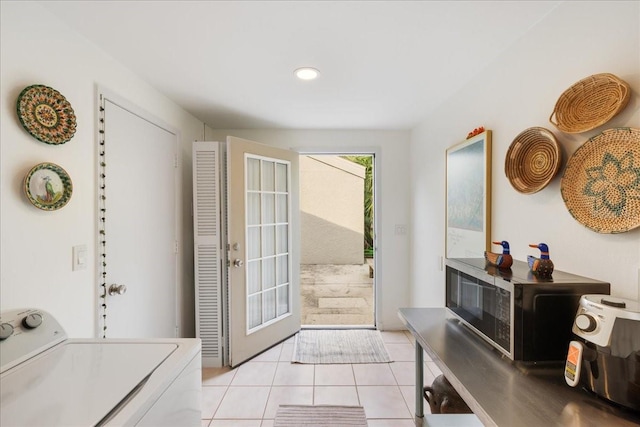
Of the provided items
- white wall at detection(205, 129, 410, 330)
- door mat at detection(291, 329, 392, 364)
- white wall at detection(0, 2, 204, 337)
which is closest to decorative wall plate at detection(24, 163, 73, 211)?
white wall at detection(0, 2, 204, 337)

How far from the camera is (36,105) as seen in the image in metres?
1.24

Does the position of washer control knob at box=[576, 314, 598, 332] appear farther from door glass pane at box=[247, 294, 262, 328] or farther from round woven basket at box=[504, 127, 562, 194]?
door glass pane at box=[247, 294, 262, 328]

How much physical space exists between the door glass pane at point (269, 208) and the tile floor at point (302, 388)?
1.27 meters

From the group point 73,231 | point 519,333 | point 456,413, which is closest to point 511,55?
point 519,333

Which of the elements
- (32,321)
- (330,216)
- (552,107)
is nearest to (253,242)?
(32,321)

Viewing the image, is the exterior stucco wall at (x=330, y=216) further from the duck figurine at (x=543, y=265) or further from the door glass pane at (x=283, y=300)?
the duck figurine at (x=543, y=265)

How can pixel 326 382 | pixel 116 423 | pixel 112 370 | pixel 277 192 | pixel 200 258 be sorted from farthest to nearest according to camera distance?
pixel 277 192 < pixel 200 258 < pixel 326 382 < pixel 112 370 < pixel 116 423

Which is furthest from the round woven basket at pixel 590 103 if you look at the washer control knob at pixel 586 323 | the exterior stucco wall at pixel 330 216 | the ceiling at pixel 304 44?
the exterior stucco wall at pixel 330 216

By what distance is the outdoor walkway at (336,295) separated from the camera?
3.90m

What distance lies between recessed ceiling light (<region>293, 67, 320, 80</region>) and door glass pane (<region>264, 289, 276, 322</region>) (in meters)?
1.96

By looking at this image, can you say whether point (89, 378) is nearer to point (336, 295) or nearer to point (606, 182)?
point (606, 182)

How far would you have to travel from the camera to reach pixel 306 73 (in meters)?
1.92

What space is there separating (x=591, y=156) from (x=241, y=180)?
2.26 meters

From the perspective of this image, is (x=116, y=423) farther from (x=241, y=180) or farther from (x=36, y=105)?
(x=241, y=180)
